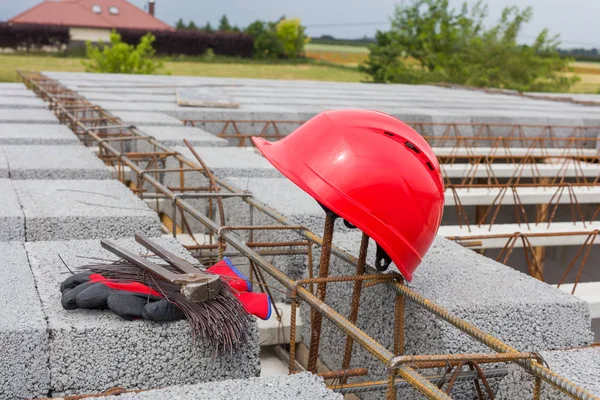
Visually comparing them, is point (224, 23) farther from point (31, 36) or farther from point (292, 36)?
point (31, 36)

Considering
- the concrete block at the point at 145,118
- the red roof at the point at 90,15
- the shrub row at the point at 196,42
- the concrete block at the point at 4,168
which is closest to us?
the concrete block at the point at 4,168

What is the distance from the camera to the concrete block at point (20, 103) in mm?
14480

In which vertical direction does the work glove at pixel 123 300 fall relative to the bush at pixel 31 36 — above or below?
below

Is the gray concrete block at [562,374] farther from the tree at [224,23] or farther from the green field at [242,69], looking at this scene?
the tree at [224,23]

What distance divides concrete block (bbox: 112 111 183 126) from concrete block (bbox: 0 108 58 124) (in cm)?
111

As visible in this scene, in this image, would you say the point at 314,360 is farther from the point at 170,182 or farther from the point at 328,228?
the point at 170,182

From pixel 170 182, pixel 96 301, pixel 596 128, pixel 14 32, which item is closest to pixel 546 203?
pixel 170 182

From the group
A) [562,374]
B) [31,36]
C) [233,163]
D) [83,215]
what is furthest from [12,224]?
[31,36]

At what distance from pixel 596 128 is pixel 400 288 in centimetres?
1333

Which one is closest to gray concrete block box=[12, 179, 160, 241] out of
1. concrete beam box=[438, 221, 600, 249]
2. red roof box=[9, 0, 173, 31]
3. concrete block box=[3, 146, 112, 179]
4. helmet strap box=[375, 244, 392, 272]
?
Answer: concrete block box=[3, 146, 112, 179]

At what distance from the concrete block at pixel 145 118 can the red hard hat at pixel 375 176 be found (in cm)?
851

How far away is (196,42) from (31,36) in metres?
12.7

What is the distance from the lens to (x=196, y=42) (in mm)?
63750

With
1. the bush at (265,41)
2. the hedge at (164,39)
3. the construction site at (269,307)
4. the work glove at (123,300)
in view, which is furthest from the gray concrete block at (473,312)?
the bush at (265,41)
